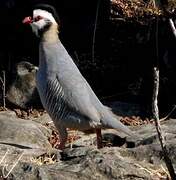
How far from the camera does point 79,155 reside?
510 cm

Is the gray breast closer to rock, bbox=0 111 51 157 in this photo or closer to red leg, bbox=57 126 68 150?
red leg, bbox=57 126 68 150

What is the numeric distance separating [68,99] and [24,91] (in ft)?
7.43

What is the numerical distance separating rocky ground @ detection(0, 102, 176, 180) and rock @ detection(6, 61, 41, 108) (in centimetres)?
115

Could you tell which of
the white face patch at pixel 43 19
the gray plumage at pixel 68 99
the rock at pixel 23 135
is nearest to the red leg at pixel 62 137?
the gray plumage at pixel 68 99

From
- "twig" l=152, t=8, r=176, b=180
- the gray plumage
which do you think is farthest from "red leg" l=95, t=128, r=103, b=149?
"twig" l=152, t=8, r=176, b=180

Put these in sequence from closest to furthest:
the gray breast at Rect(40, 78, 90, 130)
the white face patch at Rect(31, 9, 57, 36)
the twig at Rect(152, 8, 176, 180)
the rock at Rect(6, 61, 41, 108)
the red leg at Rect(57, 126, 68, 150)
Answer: the twig at Rect(152, 8, 176, 180) < the gray breast at Rect(40, 78, 90, 130) < the red leg at Rect(57, 126, 68, 150) < the white face patch at Rect(31, 9, 57, 36) < the rock at Rect(6, 61, 41, 108)

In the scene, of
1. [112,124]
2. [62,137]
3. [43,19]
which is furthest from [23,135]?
[43,19]

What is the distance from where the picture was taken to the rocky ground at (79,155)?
4.75m

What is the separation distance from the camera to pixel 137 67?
8.86 meters

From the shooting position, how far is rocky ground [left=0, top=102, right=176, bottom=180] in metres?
4.75

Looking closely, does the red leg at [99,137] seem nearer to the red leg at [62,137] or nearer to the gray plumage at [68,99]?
the gray plumage at [68,99]

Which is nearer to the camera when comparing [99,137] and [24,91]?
[99,137]

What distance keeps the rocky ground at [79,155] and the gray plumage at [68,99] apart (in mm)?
312

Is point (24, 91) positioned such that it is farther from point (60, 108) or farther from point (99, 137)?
point (99, 137)
